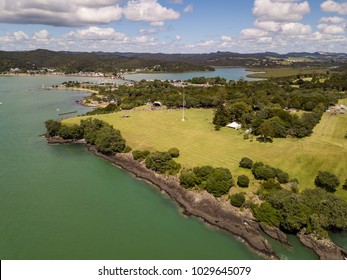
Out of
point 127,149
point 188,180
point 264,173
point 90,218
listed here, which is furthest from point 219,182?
point 127,149

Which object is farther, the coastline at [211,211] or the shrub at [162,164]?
the shrub at [162,164]

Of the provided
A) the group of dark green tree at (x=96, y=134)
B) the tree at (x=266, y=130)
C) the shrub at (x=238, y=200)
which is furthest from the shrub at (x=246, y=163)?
the group of dark green tree at (x=96, y=134)

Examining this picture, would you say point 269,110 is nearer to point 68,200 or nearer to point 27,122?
point 68,200

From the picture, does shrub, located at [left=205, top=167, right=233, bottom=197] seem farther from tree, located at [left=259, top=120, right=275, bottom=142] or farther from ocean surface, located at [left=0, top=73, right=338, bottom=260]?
tree, located at [left=259, top=120, right=275, bottom=142]

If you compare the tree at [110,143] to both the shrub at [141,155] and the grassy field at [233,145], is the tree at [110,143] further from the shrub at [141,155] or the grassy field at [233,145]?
the shrub at [141,155]

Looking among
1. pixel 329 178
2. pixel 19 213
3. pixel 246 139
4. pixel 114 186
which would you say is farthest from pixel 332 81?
pixel 19 213
